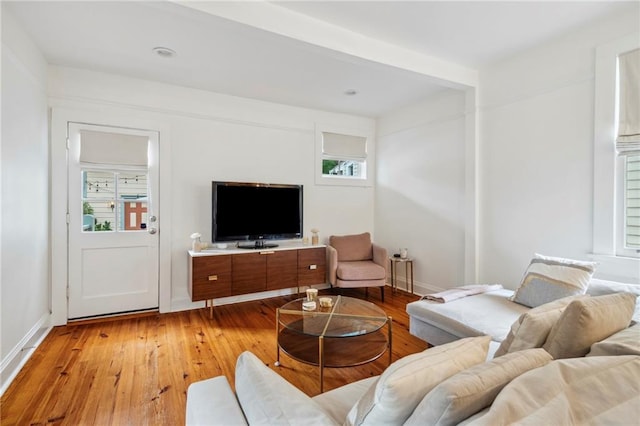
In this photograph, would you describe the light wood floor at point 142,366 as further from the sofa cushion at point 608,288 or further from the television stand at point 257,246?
the sofa cushion at point 608,288

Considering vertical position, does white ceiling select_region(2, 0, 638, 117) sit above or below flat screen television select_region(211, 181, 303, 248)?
above

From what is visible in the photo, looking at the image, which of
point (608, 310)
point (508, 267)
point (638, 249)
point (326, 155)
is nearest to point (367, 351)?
point (608, 310)

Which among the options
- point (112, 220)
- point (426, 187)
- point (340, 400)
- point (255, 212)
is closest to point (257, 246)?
point (255, 212)

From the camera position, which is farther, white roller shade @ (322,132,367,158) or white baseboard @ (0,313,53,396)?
white roller shade @ (322,132,367,158)

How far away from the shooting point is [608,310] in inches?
46.2

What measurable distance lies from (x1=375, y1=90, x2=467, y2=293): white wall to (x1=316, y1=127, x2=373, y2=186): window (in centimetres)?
24

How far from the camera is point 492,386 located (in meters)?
0.74

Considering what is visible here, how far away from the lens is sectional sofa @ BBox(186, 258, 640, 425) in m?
0.68

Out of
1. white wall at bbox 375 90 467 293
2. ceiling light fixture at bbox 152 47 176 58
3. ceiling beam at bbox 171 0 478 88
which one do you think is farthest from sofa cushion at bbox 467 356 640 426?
ceiling light fixture at bbox 152 47 176 58

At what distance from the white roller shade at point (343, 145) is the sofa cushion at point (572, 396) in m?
4.09

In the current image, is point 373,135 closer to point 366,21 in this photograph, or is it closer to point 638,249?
point 366,21

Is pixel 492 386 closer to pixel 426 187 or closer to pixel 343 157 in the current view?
pixel 426 187

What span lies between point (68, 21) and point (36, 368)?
8.42 feet

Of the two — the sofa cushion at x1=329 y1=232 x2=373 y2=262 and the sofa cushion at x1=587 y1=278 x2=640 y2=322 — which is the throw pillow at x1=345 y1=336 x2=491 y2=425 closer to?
the sofa cushion at x1=587 y1=278 x2=640 y2=322
